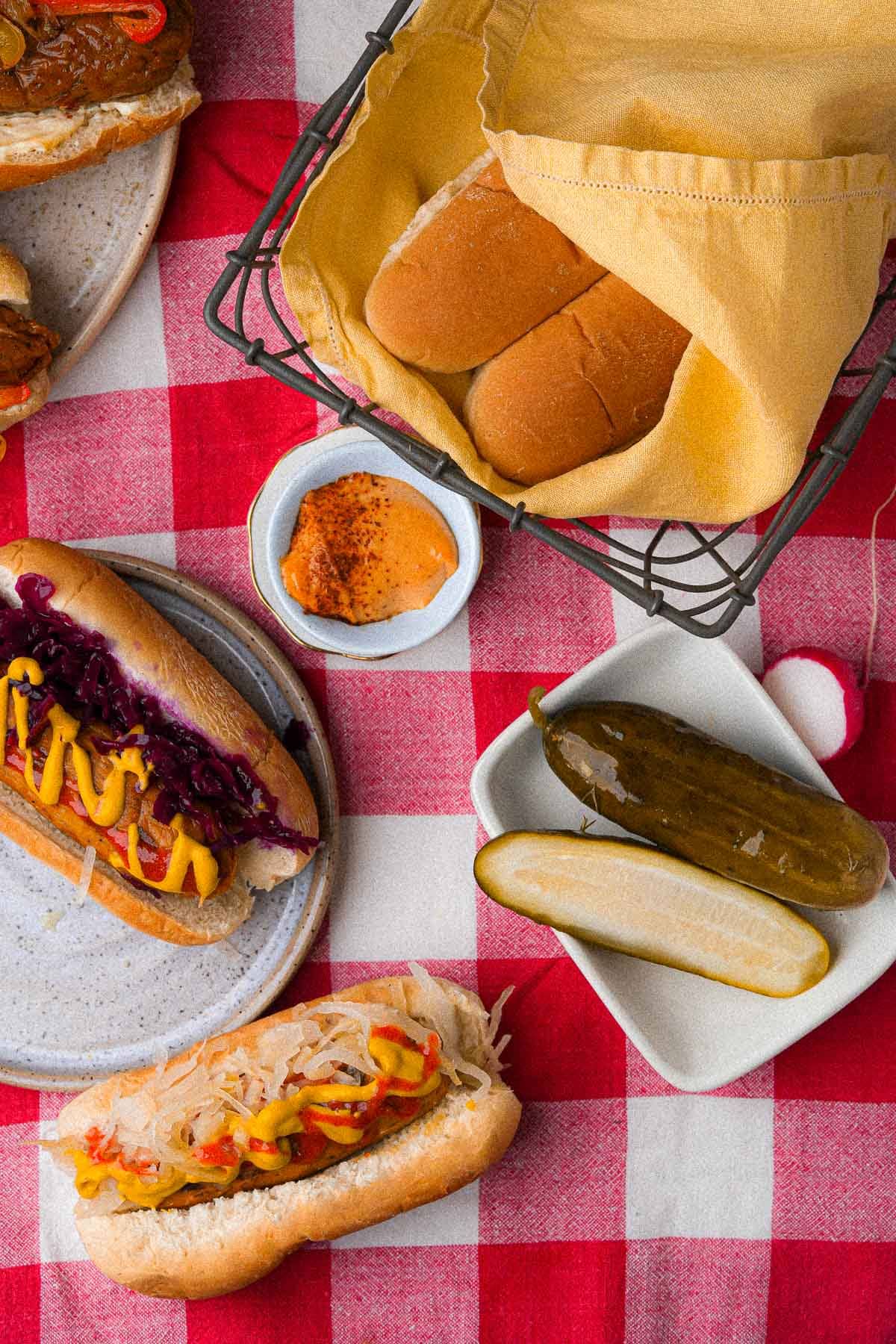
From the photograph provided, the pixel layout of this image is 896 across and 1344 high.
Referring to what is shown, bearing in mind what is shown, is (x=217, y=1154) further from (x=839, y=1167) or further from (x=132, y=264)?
(x=132, y=264)

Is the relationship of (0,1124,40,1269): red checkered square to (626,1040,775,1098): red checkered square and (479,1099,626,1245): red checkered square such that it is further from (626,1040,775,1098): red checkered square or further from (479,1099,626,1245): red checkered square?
(626,1040,775,1098): red checkered square

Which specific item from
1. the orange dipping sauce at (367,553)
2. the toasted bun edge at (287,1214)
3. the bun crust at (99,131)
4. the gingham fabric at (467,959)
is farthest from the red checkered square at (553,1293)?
the bun crust at (99,131)

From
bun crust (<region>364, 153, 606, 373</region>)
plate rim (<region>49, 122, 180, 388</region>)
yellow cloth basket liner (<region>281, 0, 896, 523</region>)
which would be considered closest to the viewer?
yellow cloth basket liner (<region>281, 0, 896, 523</region>)

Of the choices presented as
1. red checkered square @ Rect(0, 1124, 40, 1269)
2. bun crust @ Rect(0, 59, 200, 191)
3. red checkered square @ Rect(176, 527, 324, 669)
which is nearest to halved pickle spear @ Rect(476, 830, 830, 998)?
red checkered square @ Rect(176, 527, 324, 669)

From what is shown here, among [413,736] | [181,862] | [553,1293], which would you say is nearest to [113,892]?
[181,862]

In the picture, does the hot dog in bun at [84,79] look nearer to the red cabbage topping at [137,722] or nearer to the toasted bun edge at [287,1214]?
the red cabbage topping at [137,722]

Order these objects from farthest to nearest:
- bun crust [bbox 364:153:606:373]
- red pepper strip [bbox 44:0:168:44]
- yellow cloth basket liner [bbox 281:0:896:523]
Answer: red pepper strip [bbox 44:0:168:44] < bun crust [bbox 364:153:606:373] < yellow cloth basket liner [bbox 281:0:896:523]
